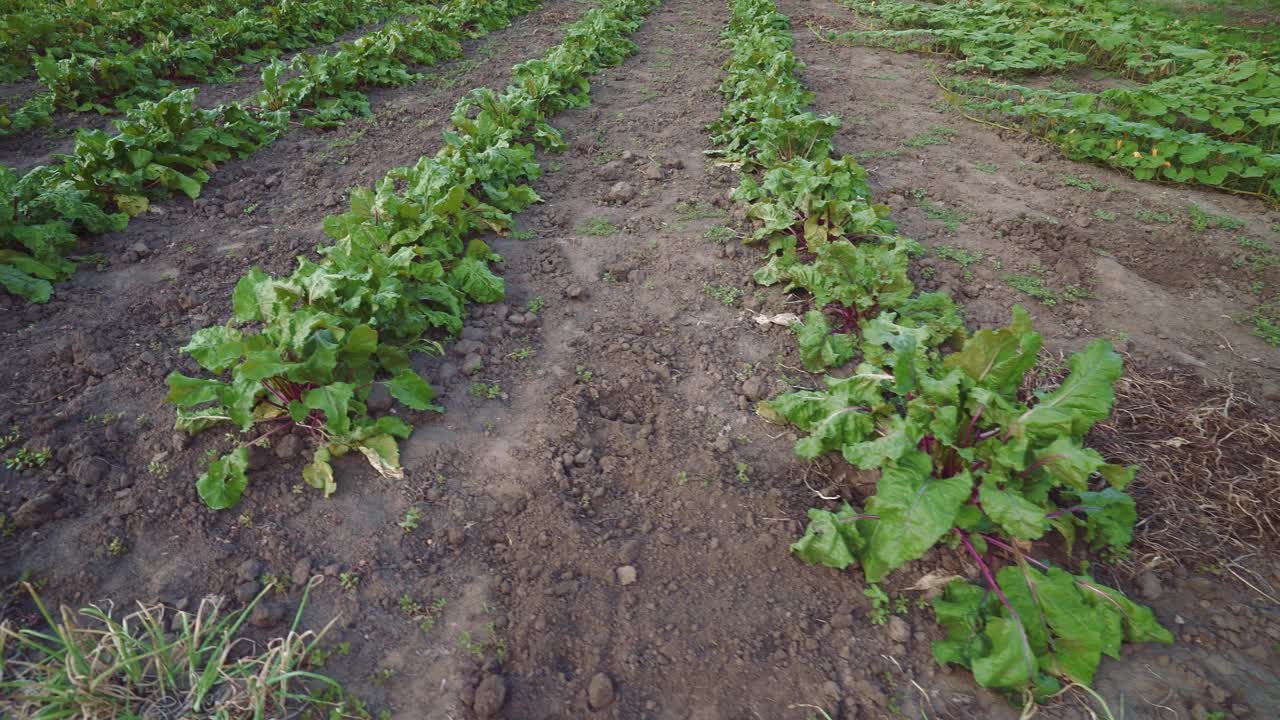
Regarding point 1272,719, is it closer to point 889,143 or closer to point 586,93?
point 889,143

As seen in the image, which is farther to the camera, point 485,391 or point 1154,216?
point 1154,216

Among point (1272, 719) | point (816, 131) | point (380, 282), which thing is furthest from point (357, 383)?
point (816, 131)

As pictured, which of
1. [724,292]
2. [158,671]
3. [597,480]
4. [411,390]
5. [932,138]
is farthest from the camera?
[932,138]

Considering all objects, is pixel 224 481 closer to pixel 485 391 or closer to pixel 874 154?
pixel 485 391

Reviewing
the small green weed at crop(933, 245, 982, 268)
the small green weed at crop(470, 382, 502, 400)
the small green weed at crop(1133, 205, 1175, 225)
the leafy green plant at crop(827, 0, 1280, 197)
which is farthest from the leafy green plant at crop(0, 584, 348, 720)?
the leafy green plant at crop(827, 0, 1280, 197)

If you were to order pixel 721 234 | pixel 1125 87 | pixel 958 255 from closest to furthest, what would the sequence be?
1. pixel 958 255
2. pixel 721 234
3. pixel 1125 87

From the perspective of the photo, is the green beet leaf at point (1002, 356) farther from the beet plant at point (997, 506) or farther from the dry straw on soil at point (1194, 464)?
the dry straw on soil at point (1194, 464)

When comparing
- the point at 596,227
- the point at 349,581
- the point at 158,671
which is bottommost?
the point at 349,581

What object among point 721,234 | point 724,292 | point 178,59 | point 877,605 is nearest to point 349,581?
point 877,605

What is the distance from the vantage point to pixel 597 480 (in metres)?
3.42

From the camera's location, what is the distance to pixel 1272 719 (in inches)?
96.3

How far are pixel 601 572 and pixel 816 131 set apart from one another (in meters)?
4.85

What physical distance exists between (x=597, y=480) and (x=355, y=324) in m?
1.62

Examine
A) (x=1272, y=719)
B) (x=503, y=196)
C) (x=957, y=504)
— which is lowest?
(x=1272, y=719)
